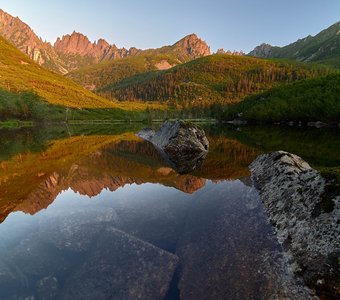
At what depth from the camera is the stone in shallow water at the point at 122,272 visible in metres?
9.39

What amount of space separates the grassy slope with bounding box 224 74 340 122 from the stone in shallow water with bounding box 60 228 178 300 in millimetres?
103437

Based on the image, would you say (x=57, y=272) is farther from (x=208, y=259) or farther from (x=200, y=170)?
(x=200, y=170)

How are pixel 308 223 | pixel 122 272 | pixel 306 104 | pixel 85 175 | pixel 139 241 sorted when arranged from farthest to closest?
pixel 306 104 < pixel 85 175 < pixel 139 241 < pixel 308 223 < pixel 122 272

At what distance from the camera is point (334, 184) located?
1213 centimetres

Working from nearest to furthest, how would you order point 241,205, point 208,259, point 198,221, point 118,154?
point 208,259 < point 198,221 < point 241,205 < point 118,154

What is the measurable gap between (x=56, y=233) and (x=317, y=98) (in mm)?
117789

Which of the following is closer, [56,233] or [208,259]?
[208,259]

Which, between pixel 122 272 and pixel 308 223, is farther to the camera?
pixel 308 223

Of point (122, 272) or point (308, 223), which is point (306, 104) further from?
point (122, 272)

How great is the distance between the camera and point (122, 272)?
10.5 metres

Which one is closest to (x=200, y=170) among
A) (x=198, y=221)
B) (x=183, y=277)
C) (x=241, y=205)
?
(x=241, y=205)

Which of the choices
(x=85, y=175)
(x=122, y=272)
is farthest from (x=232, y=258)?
(x=85, y=175)

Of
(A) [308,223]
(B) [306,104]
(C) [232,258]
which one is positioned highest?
(B) [306,104]

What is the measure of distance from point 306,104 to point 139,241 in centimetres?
11883
